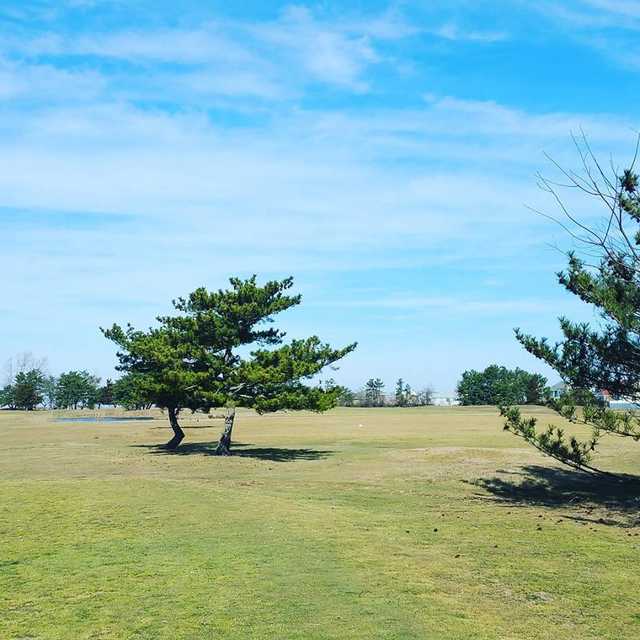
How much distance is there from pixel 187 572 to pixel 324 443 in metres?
32.1

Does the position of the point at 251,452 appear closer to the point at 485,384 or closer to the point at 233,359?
the point at 233,359

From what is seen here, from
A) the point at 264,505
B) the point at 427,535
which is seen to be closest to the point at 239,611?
the point at 427,535

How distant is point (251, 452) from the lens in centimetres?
3634

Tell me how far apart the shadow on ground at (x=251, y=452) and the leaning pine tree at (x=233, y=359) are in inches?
70.5

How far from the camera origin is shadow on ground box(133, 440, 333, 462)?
33375mm

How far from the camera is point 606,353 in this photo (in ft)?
59.1

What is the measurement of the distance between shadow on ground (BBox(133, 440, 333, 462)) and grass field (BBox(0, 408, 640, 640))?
7.70 meters

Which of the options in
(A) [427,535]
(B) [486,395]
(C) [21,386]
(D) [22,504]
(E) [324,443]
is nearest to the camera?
(A) [427,535]

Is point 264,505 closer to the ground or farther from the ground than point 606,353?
closer to the ground

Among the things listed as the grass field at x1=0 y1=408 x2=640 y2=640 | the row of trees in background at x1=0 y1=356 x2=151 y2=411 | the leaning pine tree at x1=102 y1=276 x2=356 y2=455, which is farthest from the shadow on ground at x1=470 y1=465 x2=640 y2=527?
the row of trees in background at x1=0 y1=356 x2=151 y2=411

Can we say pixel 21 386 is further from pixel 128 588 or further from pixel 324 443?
pixel 128 588

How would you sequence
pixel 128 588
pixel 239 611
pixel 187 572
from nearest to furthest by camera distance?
pixel 239 611 → pixel 128 588 → pixel 187 572

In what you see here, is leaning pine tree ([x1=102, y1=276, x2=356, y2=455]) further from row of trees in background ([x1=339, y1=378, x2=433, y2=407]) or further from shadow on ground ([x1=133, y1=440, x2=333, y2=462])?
row of trees in background ([x1=339, y1=378, x2=433, y2=407])

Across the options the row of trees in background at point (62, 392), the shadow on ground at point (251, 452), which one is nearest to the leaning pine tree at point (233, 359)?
the shadow on ground at point (251, 452)
